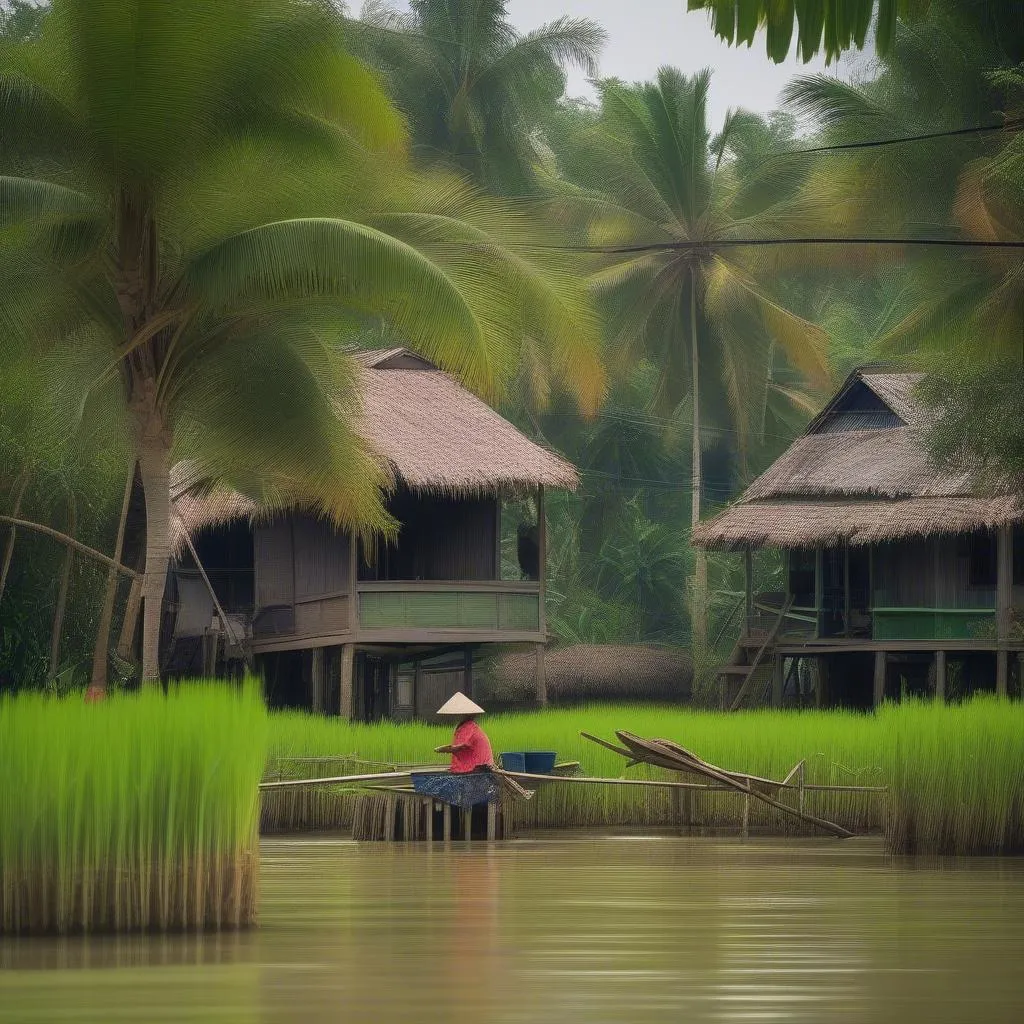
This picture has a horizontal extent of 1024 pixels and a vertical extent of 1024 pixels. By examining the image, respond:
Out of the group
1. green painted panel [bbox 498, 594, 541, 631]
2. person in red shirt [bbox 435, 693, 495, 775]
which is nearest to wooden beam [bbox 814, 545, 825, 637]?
green painted panel [bbox 498, 594, 541, 631]

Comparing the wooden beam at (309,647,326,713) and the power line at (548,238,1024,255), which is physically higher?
the power line at (548,238,1024,255)

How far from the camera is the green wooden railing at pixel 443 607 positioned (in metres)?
28.7

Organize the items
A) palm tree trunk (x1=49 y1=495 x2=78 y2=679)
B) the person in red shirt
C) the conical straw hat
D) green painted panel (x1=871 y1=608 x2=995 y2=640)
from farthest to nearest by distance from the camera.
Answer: green painted panel (x1=871 y1=608 x2=995 y2=640)
palm tree trunk (x1=49 y1=495 x2=78 y2=679)
the person in red shirt
the conical straw hat

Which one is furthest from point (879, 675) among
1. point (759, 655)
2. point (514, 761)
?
point (514, 761)

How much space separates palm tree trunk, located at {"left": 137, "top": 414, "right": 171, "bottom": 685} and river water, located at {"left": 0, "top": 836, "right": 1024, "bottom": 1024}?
5.75m

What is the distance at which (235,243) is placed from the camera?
17938 mm

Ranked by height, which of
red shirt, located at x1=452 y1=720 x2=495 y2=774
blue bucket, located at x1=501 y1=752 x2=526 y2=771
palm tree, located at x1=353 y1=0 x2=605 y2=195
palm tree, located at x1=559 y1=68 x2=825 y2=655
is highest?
palm tree, located at x1=353 y1=0 x2=605 y2=195

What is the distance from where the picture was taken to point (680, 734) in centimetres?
2203

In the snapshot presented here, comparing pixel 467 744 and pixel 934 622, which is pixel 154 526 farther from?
pixel 934 622

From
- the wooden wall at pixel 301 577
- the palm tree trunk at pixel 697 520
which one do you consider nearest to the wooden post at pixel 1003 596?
the palm tree trunk at pixel 697 520

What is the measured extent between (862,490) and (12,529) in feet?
40.4

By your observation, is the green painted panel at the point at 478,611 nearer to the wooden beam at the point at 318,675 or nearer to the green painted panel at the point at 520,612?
the green painted panel at the point at 520,612

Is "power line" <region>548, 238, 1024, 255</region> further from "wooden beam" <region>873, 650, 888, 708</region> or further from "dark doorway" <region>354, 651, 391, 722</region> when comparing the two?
"dark doorway" <region>354, 651, 391, 722</region>

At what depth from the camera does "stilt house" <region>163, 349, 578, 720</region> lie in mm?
28297
